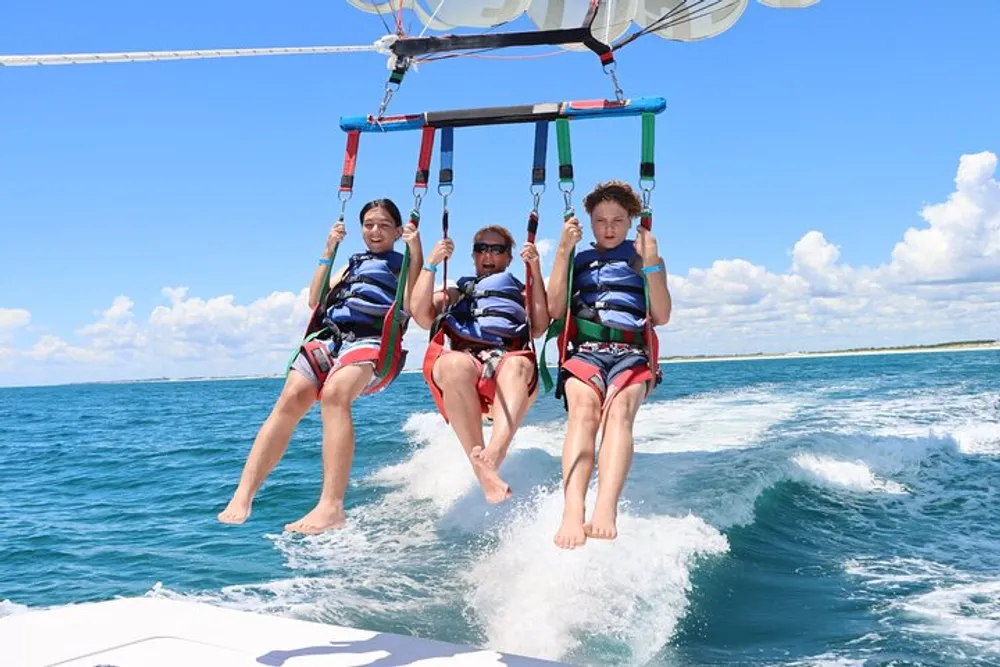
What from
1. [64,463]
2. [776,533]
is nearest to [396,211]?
[776,533]

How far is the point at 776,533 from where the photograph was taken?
1177 centimetres

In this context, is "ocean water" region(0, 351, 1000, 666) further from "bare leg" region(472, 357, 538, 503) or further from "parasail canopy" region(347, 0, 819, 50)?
"parasail canopy" region(347, 0, 819, 50)

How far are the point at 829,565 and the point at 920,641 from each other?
3032 mm

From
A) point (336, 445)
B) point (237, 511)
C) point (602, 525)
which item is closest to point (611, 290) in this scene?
point (602, 525)

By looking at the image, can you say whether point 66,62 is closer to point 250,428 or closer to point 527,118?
point 527,118

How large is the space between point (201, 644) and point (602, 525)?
227cm

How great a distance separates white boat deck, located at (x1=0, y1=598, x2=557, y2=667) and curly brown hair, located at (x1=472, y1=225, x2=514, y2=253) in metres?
2.49

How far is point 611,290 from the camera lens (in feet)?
15.2

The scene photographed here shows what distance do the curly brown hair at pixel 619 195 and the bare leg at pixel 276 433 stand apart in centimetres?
203

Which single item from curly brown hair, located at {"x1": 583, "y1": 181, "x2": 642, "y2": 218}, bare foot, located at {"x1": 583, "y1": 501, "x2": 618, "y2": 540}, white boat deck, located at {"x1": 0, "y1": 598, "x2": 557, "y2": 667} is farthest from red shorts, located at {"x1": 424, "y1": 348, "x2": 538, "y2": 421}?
white boat deck, located at {"x1": 0, "y1": 598, "x2": 557, "y2": 667}

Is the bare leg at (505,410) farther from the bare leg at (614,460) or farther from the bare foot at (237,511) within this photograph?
the bare foot at (237,511)

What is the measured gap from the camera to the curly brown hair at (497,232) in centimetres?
517

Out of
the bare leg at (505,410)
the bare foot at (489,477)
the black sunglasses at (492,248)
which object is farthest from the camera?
the black sunglasses at (492,248)

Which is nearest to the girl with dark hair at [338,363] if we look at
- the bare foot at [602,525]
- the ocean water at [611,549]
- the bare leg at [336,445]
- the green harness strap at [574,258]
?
the bare leg at [336,445]
